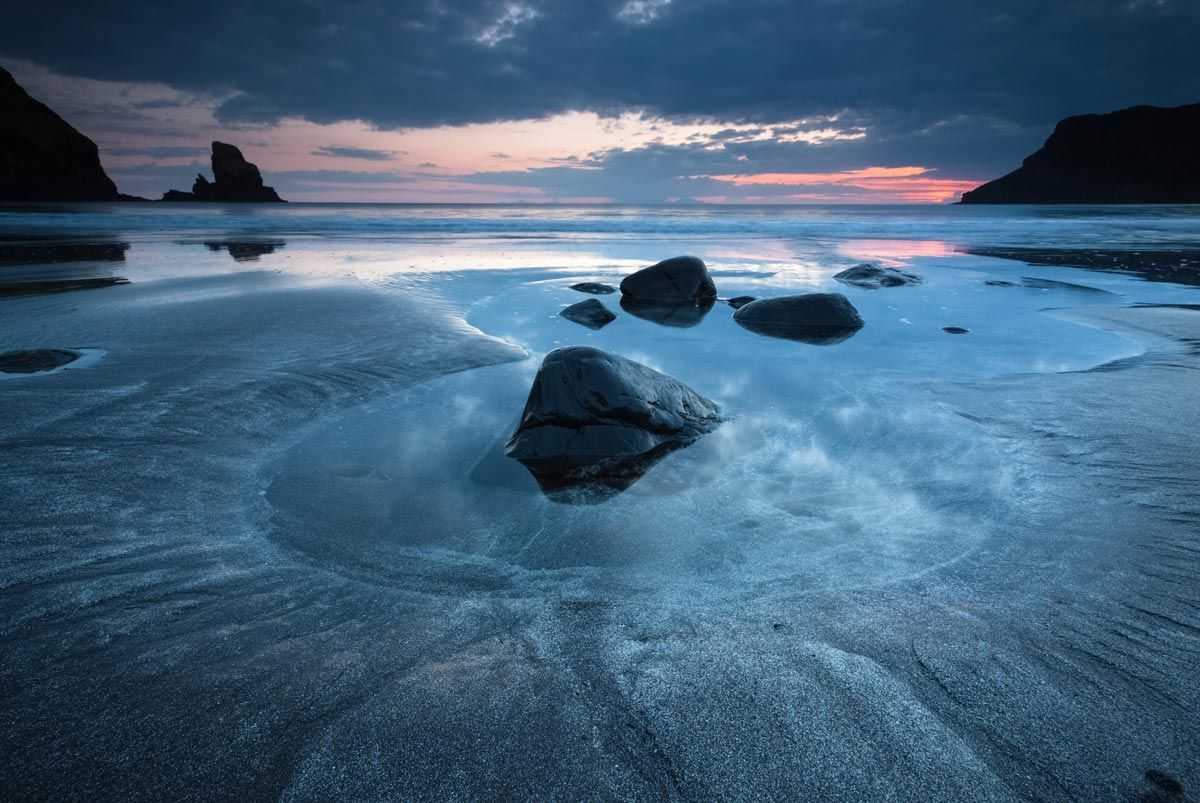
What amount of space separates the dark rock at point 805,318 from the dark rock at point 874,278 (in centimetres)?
335

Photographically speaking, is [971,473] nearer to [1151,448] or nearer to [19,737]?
[1151,448]

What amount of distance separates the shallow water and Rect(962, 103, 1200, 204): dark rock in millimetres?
120130

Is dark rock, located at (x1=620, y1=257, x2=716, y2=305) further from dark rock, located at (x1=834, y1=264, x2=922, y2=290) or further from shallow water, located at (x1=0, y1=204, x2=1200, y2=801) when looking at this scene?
shallow water, located at (x1=0, y1=204, x2=1200, y2=801)

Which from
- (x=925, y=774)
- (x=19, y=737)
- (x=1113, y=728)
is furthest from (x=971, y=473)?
(x=19, y=737)

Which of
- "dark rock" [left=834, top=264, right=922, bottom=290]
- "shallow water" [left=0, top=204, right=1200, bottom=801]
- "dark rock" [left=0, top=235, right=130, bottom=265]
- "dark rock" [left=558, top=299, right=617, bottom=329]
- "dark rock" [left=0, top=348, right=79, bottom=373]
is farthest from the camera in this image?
"dark rock" [left=0, top=235, right=130, bottom=265]

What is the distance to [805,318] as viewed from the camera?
7316 mm

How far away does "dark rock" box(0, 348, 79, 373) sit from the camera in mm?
4547

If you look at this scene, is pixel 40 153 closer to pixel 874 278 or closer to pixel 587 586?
pixel 874 278

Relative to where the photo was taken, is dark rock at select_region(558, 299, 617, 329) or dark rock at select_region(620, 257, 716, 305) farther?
dark rock at select_region(620, 257, 716, 305)

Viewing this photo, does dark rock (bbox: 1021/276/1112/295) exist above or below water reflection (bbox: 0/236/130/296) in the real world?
below

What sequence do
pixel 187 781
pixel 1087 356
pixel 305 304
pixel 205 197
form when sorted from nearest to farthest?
pixel 187 781 < pixel 1087 356 < pixel 305 304 < pixel 205 197

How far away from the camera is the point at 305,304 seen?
755cm

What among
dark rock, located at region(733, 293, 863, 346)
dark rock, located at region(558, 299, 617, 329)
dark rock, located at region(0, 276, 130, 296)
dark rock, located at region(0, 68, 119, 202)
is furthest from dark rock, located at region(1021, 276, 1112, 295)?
dark rock, located at region(0, 68, 119, 202)

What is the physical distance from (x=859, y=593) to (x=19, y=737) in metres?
2.47
